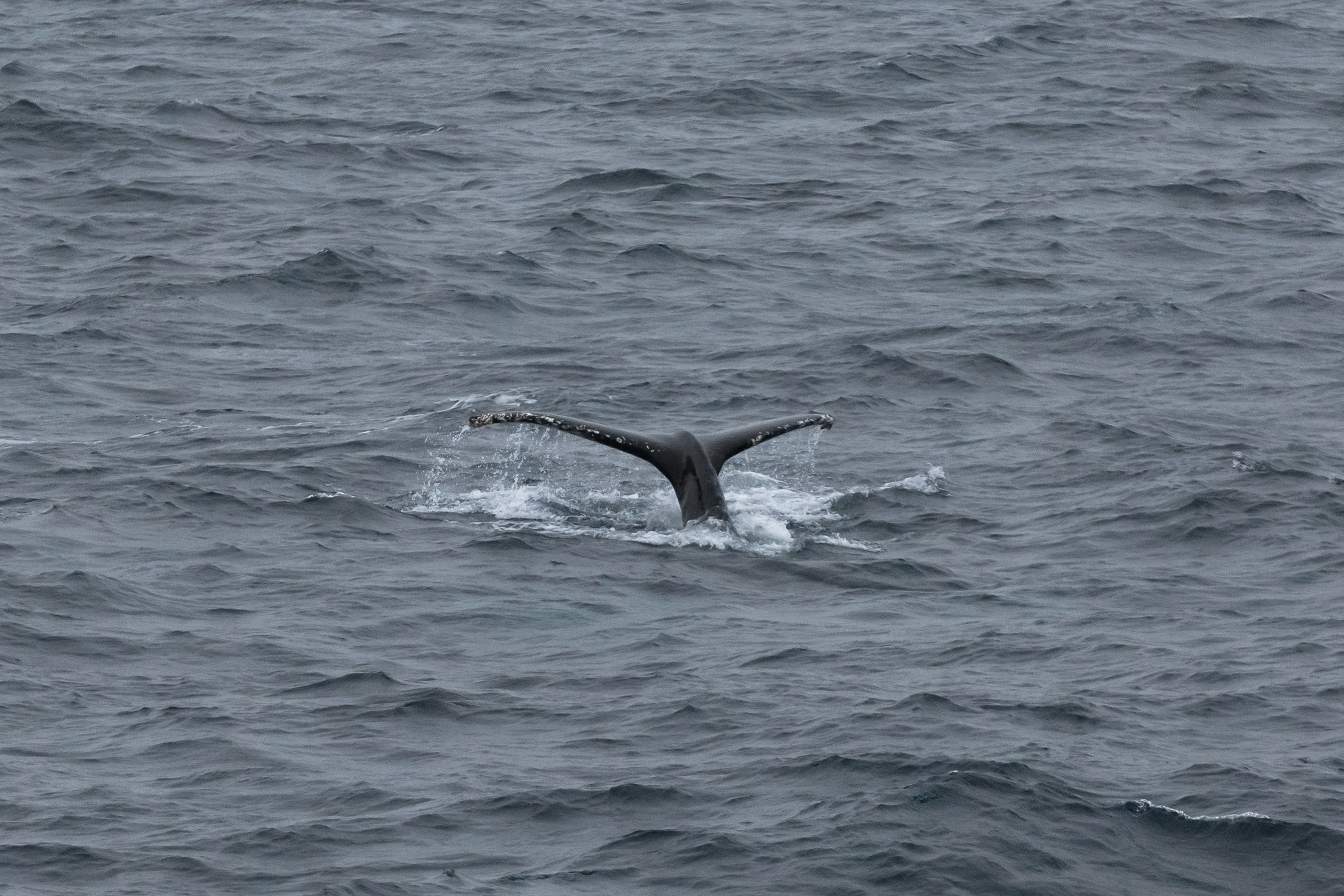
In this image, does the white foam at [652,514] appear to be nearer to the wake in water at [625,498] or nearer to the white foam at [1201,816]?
the wake in water at [625,498]

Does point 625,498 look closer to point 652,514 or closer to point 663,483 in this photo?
point 663,483

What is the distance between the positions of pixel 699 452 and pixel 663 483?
209 centimetres

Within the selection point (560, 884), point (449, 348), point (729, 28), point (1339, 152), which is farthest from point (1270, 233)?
point (560, 884)

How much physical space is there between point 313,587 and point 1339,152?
23752 mm

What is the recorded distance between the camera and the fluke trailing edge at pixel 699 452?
2328 cm

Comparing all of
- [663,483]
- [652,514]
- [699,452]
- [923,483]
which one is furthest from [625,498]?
[923,483]

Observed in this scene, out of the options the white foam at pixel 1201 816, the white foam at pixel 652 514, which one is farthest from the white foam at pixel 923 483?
the white foam at pixel 1201 816

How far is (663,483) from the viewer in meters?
25.6

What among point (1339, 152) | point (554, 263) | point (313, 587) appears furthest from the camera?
point (1339, 152)

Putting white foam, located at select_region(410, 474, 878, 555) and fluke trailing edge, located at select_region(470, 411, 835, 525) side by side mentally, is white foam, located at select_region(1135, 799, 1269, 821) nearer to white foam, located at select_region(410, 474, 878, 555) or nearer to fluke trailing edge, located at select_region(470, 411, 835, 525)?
white foam, located at select_region(410, 474, 878, 555)

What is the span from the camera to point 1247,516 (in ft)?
79.2

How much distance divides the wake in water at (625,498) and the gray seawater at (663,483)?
0.09 m

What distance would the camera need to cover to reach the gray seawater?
56.4 feet

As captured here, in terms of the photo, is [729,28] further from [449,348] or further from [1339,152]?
[449,348]
